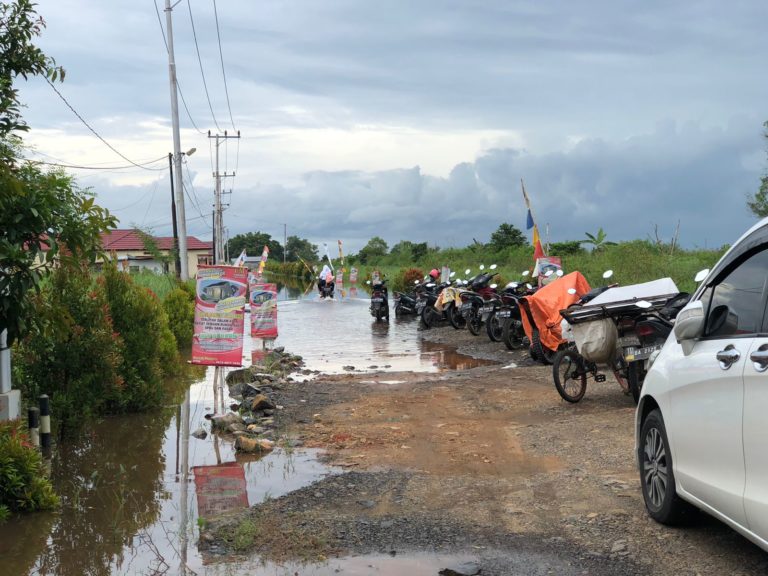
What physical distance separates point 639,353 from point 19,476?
6.28 m

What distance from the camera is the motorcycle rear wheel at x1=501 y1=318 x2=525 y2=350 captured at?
17.3 metres

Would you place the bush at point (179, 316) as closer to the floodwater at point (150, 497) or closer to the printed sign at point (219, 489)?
the floodwater at point (150, 497)

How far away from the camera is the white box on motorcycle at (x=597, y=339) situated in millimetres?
9758

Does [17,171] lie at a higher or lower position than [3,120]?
lower

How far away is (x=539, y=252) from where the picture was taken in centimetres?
2417

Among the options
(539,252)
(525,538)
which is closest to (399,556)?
(525,538)

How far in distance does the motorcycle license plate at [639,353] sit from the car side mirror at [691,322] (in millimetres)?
4316

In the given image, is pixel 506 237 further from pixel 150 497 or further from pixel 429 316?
pixel 150 497

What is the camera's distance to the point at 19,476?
259 inches

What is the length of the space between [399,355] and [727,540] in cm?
1325

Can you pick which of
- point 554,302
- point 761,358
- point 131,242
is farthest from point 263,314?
point 131,242

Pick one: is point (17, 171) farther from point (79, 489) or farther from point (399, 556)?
point (399, 556)

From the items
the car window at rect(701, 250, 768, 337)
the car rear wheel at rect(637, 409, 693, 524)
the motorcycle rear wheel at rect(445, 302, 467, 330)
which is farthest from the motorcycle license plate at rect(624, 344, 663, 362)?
the motorcycle rear wheel at rect(445, 302, 467, 330)

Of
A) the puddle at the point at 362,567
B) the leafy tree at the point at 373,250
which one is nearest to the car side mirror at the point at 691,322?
the puddle at the point at 362,567
